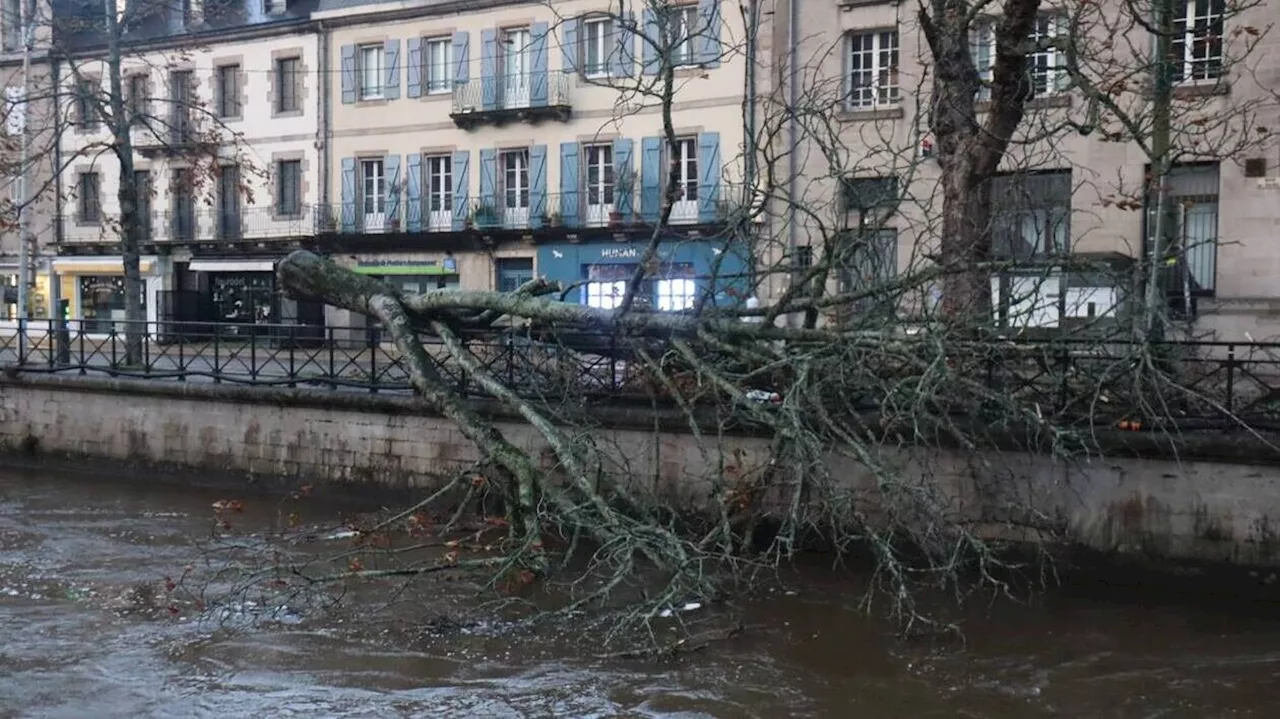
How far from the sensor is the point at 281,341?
52.6 feet

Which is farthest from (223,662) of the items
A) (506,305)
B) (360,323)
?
(360,323)

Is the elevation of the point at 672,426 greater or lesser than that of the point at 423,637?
greater

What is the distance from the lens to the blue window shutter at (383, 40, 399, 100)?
29438 millimetres

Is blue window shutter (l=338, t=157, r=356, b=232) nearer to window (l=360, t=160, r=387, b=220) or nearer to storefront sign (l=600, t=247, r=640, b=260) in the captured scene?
window (l=360, t=160, r=387, b=220)

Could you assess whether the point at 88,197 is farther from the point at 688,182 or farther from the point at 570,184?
the point at 688,182

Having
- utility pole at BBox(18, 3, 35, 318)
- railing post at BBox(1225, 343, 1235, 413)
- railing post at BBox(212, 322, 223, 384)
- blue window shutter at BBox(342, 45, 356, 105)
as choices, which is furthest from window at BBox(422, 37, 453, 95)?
railing post at BBox(1225, 343, 1235, 413)

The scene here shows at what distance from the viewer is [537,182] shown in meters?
28.1

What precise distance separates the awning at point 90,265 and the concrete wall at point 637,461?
16.5 meters

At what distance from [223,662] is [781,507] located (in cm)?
557

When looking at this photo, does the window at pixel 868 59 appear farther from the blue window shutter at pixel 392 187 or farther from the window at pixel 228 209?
the window at pixel 228 209

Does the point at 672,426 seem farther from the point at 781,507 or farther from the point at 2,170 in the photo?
the point at 2,170

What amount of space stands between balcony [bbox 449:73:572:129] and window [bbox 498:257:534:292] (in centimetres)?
324

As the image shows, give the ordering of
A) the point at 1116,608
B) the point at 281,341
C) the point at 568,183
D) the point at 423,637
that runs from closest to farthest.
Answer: the point at 423,637
the point at 1116,608
the point at 281,341
the point at 568,183

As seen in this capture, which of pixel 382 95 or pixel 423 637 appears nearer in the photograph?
pixel 423 637
